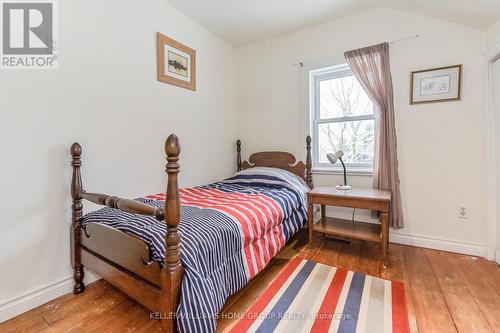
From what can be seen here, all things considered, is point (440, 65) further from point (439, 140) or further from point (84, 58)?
point (84, 58)

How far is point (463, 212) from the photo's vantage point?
7.20 feet

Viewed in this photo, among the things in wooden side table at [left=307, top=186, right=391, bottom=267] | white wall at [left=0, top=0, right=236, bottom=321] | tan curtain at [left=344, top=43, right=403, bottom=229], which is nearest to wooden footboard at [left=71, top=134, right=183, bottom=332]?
white wall at [left=0, top=0, right=236, bottom=321]

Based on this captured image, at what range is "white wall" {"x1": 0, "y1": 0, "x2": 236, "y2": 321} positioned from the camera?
146cm

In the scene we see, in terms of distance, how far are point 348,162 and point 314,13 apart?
5.51ft

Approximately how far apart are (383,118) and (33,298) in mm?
3136

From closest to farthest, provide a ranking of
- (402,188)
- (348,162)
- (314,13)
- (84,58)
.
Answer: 1. (84,58)
2. (402,188)
3. (314,13)
4. (348,162)

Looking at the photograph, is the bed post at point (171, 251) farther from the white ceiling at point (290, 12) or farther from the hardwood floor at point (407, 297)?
the white ceiling at point (290, 12)

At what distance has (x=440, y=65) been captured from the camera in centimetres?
223

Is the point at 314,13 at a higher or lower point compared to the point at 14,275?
higher

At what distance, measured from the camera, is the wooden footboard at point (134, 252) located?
41.2 inches

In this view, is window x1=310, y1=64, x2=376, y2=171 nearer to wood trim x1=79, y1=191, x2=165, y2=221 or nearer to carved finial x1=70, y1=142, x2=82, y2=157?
wood trim x1=79, y1=191, x2=165, y2=221

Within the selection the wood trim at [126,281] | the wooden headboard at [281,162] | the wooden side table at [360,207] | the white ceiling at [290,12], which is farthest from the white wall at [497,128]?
the wood trim at [126,281]

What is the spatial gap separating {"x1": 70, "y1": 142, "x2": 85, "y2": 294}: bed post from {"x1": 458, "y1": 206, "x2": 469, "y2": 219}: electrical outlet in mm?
3150

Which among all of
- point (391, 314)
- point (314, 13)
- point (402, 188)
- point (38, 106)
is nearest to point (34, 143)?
point (38, 106)
